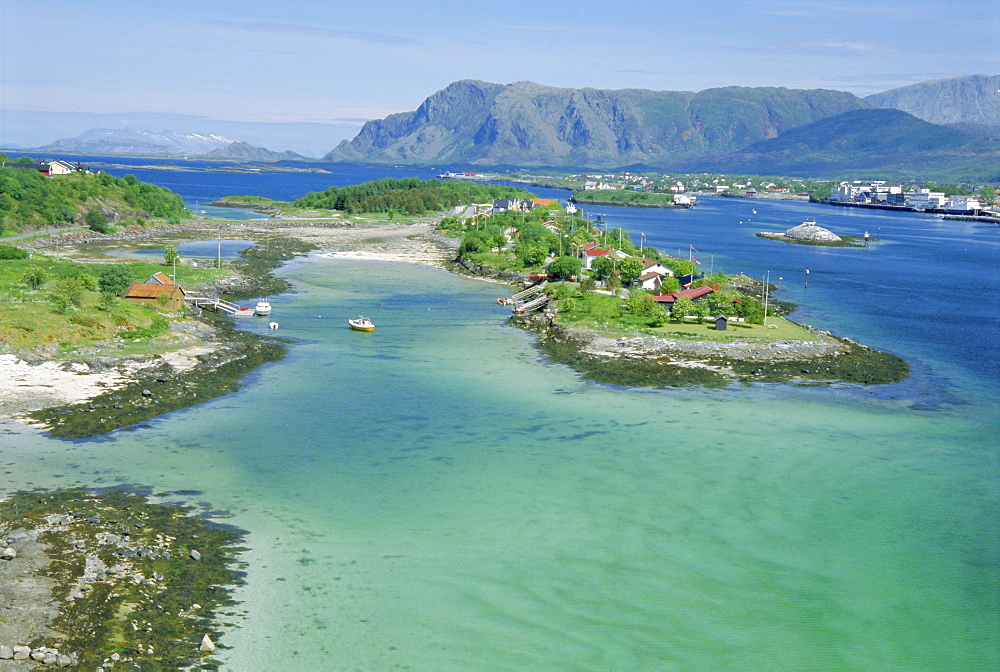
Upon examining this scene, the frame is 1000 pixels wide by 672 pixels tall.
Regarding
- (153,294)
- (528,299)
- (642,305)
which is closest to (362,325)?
(153,294)

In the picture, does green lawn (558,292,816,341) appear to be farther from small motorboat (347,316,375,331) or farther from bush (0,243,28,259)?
bush (0,243,28,259)

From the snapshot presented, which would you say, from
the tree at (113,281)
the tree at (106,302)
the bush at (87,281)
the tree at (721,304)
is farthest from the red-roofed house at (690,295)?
the bush at (87,281)

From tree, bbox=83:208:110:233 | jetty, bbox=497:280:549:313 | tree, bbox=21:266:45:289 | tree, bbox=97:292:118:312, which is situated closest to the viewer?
tree, bbox=97:292:118:312

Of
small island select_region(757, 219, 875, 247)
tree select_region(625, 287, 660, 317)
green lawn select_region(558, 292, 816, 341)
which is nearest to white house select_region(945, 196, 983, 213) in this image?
small island select_region(757, 219, 875, 247)

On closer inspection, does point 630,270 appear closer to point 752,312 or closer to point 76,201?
point 752,312

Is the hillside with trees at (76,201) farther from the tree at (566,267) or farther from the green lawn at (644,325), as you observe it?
the green lawn at (644,325)

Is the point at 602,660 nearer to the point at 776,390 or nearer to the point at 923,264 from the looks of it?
the point at 776,390
